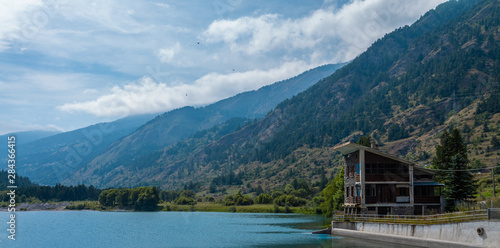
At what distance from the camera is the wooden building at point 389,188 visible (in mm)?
68812

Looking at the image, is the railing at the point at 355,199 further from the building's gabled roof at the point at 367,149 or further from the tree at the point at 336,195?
the tree at the point at 336,195

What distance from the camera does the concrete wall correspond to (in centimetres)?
4009

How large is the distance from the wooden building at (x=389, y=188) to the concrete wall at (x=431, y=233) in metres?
4.23

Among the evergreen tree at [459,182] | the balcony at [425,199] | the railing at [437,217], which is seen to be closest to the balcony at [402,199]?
the balcony at [425,199]

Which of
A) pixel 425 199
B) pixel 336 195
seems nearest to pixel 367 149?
pixel 425 199

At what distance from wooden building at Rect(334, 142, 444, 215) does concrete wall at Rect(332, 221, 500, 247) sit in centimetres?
423

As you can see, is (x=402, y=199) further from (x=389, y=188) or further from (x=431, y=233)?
(x=431, y=233)

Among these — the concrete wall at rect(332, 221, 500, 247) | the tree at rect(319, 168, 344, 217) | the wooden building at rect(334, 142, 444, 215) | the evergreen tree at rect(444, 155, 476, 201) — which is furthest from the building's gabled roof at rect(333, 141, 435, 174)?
the tree at rect(319, 168, 344, 217)

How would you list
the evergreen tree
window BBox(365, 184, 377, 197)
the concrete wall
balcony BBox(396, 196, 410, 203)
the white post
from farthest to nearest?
the evergreen tree → window BBox(365, 184, 377, 197) → balcony BBox(396, 196, 410, 203) → the white post → the concrete wall

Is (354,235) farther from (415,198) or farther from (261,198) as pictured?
(261,198)

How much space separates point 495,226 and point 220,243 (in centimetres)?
3776

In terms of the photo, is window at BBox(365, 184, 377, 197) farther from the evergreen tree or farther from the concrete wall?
the evergreen tree

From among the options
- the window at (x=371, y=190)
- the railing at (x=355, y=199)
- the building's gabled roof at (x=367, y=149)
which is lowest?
the railing at (x=355, y=199)

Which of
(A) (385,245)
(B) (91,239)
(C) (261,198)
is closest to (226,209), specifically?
(C) (261,198)
